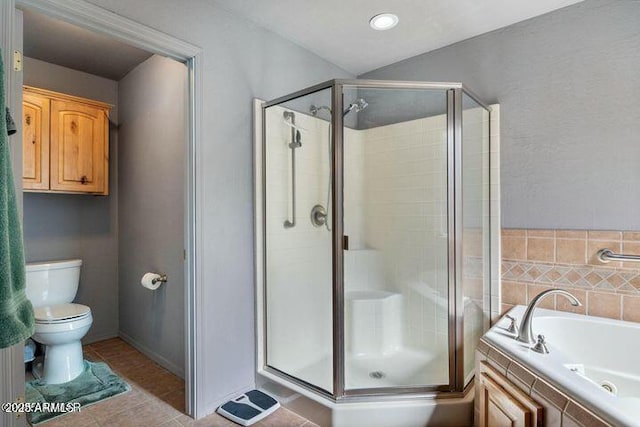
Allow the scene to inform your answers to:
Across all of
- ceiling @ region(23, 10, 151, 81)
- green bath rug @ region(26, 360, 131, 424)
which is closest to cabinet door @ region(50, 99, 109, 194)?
ceiling @ region(23, 10, 151, 81)

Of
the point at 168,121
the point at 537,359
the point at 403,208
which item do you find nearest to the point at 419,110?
the point at 403,208

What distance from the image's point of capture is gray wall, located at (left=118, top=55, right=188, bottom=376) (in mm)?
2365

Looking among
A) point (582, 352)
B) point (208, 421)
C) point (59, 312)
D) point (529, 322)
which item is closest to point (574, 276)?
point (582, 352)

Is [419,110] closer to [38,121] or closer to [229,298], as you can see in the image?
[229,298]

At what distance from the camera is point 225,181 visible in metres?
1.96

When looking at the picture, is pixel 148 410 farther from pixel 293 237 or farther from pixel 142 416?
pixel 293 237

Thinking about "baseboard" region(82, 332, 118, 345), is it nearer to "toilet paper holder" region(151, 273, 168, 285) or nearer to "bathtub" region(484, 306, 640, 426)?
"toilet paper holder" region(151, 273, 168, 285)

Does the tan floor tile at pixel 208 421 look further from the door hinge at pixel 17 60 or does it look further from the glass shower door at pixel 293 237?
the door hinge at pixel 17 60

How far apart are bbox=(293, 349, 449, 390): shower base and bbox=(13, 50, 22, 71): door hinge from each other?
196 centimetres

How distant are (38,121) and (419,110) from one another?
9.14 ft

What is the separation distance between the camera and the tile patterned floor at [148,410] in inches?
70.3

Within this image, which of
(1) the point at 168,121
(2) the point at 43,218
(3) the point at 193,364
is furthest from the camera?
(2) the point at 43,218

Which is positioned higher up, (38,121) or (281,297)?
(38,121)

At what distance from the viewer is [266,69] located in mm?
2184
